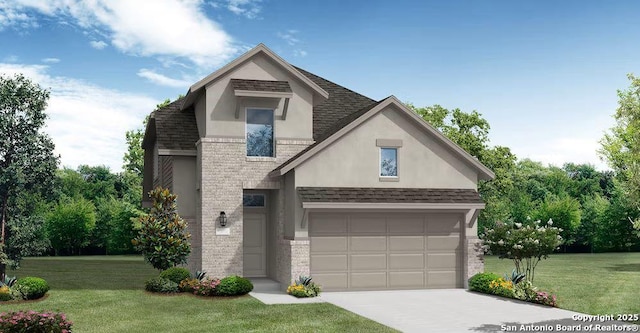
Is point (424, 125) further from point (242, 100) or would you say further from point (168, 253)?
point (168, 253)

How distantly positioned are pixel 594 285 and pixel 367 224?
11819mm

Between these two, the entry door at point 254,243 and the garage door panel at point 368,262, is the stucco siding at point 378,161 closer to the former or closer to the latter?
the garage door panel at point 368,262

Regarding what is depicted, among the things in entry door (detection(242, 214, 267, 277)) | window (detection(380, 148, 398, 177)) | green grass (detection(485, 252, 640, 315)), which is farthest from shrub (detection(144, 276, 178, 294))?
green grass (detection(485, 252, 640, 315))

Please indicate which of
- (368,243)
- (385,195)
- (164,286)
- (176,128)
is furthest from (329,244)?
(176,128)

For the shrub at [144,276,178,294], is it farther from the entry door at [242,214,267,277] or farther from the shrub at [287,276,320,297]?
the entry door at [242,214,267,277]

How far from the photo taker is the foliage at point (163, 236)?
24.4 m

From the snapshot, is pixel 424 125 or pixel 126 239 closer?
pixel 424 125

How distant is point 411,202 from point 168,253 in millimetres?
8653

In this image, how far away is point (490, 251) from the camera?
24.7 meters

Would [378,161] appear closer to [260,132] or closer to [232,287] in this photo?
[260,132]

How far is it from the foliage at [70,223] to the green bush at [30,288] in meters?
42.0

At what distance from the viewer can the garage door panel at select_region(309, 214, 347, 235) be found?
79.2ft

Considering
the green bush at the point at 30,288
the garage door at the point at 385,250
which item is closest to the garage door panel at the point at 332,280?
the garage door at the point at 385,250

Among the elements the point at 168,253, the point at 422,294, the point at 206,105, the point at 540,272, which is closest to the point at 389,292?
the point at 422,294
